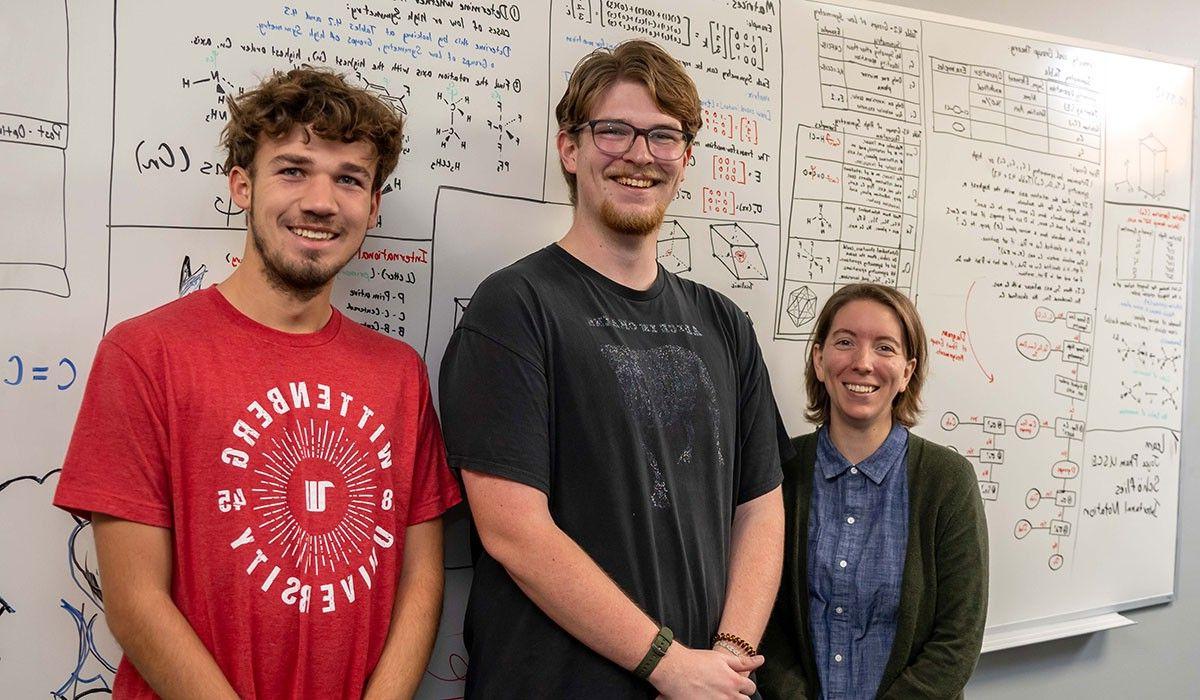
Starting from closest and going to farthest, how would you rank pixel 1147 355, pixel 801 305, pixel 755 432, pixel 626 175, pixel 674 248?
pixel 626 175 → pixel 755 432 → pixel 674 248 → pixel 801 305 → pixel 1147 355

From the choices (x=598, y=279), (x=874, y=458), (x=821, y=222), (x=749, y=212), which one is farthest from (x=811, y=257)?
(x=598, y=279)

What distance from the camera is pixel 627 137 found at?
5.24ft

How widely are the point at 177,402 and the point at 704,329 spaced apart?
91 cm

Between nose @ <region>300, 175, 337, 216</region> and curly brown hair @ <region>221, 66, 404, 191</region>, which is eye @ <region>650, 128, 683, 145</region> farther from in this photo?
nose @ <region>300, 175, 337, 216</region>

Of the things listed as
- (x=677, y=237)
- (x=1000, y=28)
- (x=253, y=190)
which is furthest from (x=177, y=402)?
(x=1000, y=28)

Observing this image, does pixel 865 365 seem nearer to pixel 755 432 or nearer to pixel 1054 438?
pixel 755 432

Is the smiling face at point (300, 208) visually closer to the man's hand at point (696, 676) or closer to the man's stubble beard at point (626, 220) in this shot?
the man's stubble beard at point (626, 220)

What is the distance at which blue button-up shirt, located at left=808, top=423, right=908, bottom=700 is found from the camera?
1817mm

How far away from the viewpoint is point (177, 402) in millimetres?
1309

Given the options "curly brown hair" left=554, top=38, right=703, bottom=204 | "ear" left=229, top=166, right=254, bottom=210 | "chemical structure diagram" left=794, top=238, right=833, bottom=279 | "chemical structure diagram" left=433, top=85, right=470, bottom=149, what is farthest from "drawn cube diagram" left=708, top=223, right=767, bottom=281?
"ear" left=229, top=166, right=254, bottom=210

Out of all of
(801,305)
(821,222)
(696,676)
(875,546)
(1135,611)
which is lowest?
(1135,611)

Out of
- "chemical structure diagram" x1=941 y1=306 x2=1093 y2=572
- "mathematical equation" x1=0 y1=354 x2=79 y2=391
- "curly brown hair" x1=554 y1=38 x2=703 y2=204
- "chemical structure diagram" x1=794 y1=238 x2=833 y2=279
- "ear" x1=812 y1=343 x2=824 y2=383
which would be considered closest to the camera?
"mathematical equation" x1=0 y1=354 x2=79 y2=391

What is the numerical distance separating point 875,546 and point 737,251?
0.77m

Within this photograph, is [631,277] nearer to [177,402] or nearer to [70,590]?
[177,402]
